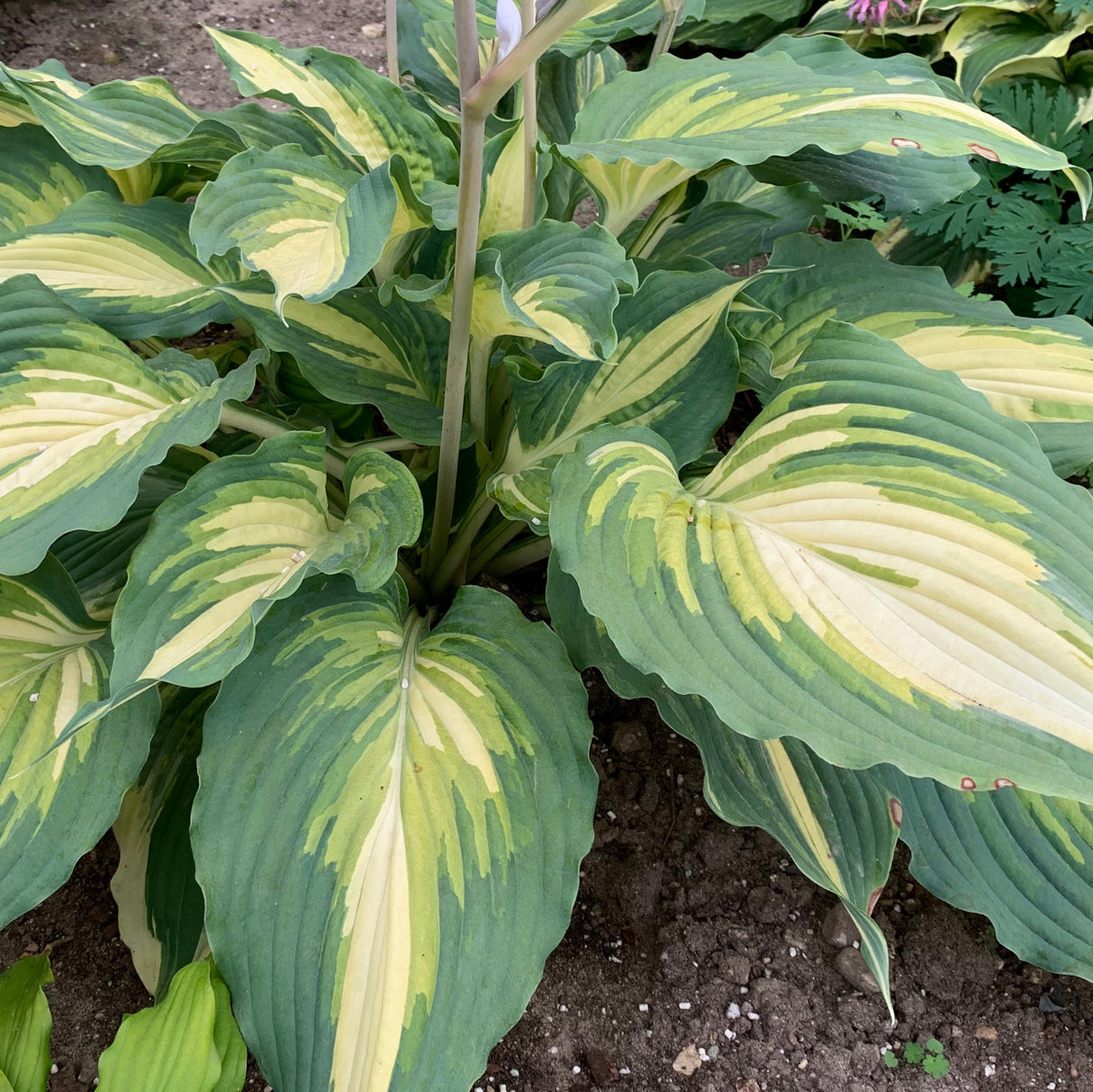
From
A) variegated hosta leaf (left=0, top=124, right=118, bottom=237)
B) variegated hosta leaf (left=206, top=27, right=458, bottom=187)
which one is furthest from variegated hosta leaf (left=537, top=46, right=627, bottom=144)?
variegated hosta leaf (left=0, top=124, right=118, bottom=237)

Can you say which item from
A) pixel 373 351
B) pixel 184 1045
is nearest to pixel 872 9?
pixel 373 351

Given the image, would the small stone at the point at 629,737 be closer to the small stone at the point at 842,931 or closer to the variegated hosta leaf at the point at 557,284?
the small stone at the point at 842,931

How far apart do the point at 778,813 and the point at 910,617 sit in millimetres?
323

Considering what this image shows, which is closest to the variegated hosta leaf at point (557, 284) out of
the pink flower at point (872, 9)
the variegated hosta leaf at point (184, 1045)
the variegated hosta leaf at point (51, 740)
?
the variegated hosta leaf at point (51, 740)

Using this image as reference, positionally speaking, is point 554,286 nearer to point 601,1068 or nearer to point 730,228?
point 730,228

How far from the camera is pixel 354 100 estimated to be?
47.2 inches

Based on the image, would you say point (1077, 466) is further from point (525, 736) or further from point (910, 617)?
point (525, 736)

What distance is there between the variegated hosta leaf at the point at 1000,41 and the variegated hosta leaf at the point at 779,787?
1.68 metres

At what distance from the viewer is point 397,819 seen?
2.90 ft

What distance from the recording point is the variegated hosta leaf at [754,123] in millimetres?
942

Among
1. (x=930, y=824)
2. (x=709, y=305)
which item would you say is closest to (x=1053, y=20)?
(x=709, y=305)

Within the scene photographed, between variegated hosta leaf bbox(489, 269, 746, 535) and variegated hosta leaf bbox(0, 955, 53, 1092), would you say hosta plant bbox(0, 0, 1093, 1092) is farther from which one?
variegated hosta leaf bbox(0, 955, 53, 1092)

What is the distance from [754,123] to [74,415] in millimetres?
853

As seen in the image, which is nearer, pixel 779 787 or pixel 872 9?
pixel 779 787
